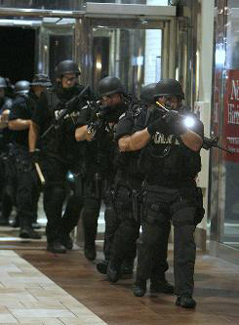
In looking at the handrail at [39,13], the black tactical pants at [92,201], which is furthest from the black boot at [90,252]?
the handrail at [39,13]

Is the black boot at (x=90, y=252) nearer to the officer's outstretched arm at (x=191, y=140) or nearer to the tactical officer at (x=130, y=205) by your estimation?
the tactical officer at (x=130, y=205)

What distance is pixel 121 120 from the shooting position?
8.27 meters

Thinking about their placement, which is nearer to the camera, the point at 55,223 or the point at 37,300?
the point at 37,300

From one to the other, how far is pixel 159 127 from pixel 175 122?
0.16 meters

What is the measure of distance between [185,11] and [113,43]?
3.63 ft

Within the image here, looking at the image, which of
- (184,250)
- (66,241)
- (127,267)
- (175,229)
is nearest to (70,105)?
(66,241)

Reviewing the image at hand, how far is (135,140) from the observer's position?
311 inches

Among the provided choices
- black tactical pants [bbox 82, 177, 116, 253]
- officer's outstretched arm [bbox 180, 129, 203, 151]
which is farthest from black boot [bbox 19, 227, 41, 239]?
officer's outstretched arm [bbox 180, 129, 203, 151]

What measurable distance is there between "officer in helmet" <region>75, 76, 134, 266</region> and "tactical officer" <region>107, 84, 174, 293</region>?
0.91ft

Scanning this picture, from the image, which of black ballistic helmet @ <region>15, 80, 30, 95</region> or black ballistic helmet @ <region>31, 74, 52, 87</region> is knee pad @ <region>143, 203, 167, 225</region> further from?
black ballistic helmet @ <region>15, 80, 30, 95</region>

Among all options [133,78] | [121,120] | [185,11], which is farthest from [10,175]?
[121,120]

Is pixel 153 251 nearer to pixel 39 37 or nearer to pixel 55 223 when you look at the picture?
pixel 55 223

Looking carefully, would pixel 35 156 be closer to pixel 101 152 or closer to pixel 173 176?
pixel 101 152

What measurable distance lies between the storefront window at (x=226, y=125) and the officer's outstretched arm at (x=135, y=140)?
233cm
